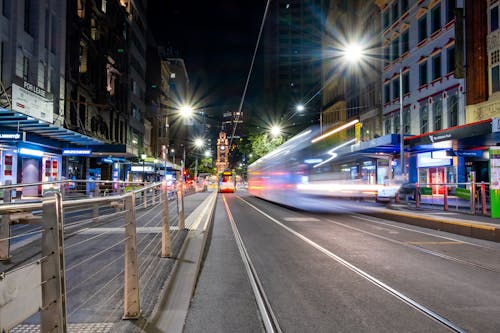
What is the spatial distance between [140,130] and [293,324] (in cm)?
5961

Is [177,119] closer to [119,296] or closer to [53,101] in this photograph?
[53,101]

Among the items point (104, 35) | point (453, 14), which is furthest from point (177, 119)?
point (453, 14)

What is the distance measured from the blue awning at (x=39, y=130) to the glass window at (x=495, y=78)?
25.1 m

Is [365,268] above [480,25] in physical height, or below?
→ below

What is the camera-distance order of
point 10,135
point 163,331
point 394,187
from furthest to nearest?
1. point 394,187
2. point 10,135
3. point 163,331

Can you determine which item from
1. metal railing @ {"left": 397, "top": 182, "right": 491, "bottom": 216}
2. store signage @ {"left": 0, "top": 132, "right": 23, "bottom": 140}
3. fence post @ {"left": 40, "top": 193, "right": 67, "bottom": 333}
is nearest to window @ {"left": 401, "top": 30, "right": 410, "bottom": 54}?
metal railing @ {"left": 397, "top": 182, "right": 491, "bottom": 216}

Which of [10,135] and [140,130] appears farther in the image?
[140,130]

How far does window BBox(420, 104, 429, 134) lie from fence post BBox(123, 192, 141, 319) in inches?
1242

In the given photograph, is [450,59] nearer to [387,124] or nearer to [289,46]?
[387,124]

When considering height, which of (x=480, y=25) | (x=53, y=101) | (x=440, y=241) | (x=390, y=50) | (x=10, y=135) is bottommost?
(x=440, y=241)

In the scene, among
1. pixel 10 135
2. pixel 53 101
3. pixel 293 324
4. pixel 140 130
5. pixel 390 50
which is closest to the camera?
pixel 293 324

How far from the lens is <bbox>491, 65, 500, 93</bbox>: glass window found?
24947mm

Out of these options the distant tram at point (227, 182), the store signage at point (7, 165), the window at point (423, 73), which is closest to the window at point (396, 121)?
the window at point (423, 73)

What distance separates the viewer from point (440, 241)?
1188cm
